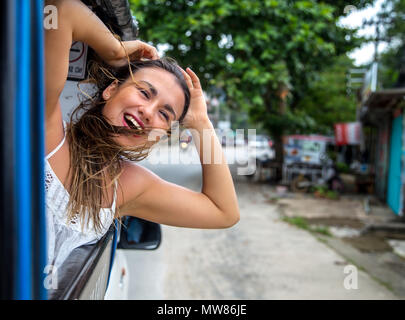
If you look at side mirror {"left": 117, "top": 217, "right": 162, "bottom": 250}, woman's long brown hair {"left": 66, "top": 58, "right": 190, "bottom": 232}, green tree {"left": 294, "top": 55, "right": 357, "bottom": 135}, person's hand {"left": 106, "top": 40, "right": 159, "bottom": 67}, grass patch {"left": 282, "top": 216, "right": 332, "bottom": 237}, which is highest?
green tree {"left": 294, "top": 55, "right": 357, "bottom": 135}

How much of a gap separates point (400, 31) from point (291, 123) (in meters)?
9.35

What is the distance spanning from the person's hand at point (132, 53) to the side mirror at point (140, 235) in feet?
3.75

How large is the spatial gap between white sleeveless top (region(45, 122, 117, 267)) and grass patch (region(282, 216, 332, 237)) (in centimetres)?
556

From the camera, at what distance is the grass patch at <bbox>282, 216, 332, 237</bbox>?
6.06 metres

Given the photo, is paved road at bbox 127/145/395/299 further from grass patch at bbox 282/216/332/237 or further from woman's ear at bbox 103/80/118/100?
→ woman's ear at bbox 103/80/118/100

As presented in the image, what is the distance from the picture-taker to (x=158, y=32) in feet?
18.6

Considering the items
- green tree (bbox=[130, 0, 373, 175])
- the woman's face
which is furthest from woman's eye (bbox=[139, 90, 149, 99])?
green tree (bbox=[130, 0, 373, 175])

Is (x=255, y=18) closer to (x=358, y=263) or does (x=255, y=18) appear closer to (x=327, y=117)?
(x=358, y=263)

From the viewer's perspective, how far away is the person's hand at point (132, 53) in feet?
3.44

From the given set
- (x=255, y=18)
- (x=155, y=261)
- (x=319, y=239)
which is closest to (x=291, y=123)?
(x=255, y=18)

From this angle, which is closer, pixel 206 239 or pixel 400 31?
pixel 206 239

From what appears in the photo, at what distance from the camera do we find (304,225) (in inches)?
254
